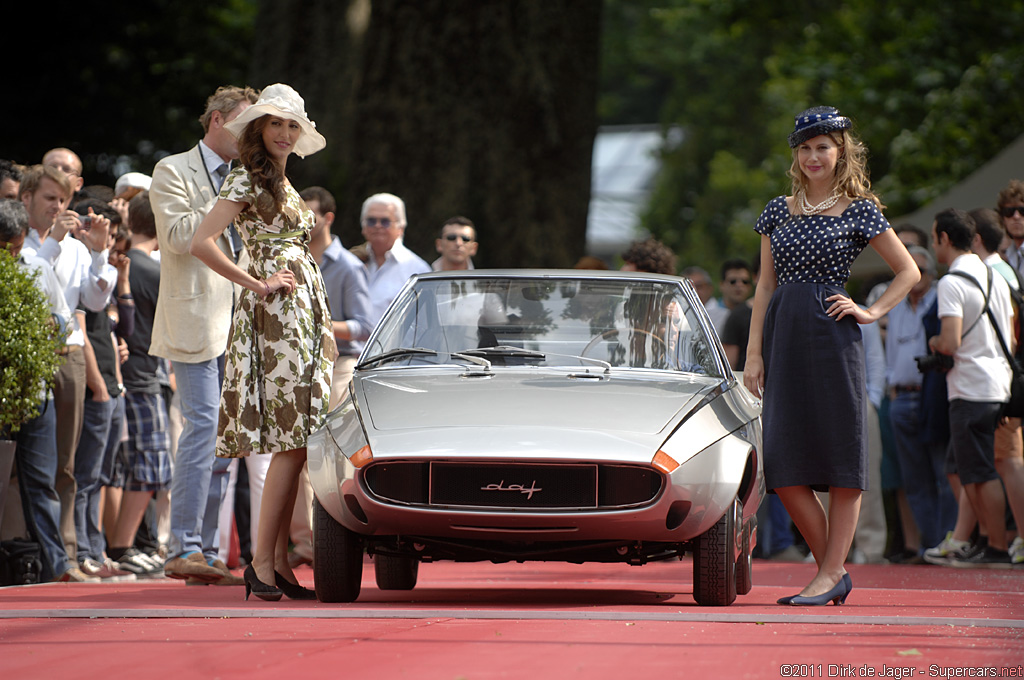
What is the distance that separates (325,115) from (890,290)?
34.5 feet

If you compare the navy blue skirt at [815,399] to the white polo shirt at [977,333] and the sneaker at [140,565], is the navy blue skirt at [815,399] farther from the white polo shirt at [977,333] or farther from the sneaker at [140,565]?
the sneaker at [140,565]

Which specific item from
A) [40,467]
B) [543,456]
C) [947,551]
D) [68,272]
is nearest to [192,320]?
[40,467]

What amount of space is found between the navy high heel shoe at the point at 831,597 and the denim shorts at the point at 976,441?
151 inches

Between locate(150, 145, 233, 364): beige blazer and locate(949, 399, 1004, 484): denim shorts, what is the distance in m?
4.93

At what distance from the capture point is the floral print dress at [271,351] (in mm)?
7055

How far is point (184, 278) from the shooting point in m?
7.98

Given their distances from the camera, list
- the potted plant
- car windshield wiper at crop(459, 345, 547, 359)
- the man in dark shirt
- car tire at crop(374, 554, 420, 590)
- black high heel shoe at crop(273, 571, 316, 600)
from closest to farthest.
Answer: black high heel shoe at crop(273, 571, 316, 600) → car windshield wiper at crop(459, 345, 547, 359) → car tire at crop(374, 554, 420, 590) → the potted plant → the man in dark shirt

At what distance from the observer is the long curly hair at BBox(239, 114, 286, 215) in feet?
23.1

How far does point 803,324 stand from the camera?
6.77m

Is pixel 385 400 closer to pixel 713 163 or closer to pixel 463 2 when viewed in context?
pixel 463 2

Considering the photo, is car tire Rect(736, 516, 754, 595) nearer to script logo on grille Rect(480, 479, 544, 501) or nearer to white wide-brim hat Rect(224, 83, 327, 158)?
script logo on grille Rect(480, 479, 544, 501)

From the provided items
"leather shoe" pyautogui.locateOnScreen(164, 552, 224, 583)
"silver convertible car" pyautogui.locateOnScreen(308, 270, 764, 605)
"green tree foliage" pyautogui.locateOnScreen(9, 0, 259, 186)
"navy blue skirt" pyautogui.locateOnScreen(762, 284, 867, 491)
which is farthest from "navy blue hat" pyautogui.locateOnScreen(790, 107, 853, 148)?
"green tree foliage" pyautogui.locateOnScreen(9, 0, 259, 186)

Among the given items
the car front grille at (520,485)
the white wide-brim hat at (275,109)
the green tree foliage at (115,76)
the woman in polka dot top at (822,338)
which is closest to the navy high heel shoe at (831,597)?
the woman in polka dot top at (822,338)

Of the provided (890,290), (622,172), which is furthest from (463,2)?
(622,172)
